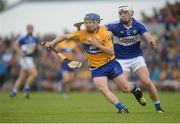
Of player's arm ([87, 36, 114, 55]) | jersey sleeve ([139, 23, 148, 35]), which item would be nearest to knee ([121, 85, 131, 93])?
player's arm ([87, 36, 114, 55])

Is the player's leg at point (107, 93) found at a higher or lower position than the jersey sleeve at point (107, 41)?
lower

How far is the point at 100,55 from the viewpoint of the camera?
56.1ft

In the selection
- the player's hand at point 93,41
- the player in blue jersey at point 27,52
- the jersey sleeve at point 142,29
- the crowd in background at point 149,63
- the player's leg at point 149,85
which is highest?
the player's hand at point 93,41

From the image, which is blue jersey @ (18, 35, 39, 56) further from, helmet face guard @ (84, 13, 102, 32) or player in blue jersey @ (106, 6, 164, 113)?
helmet face guard @ (84, 13, 102, 32)

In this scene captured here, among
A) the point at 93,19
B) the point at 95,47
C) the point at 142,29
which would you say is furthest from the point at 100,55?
the point at 142,29

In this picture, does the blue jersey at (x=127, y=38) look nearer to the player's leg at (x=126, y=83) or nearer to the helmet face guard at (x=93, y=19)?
the player's leg at (x=126, y=83)

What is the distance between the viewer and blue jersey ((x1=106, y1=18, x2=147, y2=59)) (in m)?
17.9

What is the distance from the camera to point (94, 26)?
55.2ft

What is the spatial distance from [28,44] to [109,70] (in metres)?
10.5

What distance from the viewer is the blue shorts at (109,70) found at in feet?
56.2

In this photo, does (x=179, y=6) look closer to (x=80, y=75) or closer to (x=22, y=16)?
(x=80, y=75)

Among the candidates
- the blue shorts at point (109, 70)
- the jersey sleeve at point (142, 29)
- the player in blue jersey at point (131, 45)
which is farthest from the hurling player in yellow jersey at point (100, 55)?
the jersey sleeve at point (142, 29)

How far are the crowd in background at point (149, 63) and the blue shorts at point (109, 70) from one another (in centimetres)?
1352

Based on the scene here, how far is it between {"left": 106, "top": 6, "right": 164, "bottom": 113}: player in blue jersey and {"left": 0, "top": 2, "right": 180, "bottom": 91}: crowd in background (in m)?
12.5
